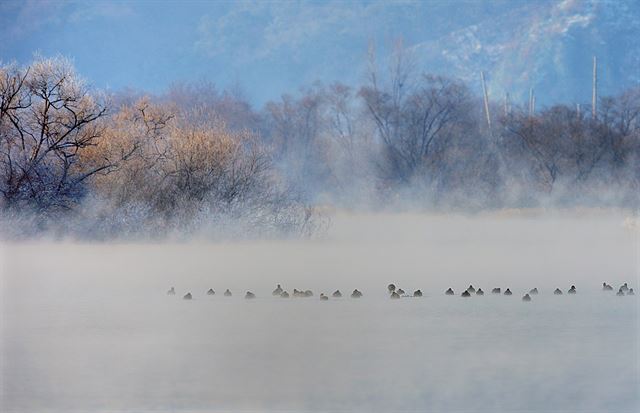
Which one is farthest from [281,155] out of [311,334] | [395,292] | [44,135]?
[311,334]

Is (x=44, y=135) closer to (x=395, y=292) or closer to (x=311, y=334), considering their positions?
(x=395, y=292)

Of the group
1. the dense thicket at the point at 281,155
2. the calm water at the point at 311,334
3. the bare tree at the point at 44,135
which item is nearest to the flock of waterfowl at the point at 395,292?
the calm water at the point at 311,334

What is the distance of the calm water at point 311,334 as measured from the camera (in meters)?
8.34

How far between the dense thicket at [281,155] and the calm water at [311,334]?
2.36 meters

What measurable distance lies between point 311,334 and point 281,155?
30.6 m

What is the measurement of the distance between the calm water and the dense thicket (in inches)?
92.7

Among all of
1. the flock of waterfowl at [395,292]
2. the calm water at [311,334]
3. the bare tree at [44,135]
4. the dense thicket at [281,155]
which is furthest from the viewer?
the dense thicket at [281,155]

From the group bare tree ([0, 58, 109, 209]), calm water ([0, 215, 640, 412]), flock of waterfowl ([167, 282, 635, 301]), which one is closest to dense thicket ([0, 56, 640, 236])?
bare tree ([0, 58, 109, 209])

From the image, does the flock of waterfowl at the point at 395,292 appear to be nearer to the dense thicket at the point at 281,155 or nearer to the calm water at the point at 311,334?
the calm water at the point at 311,334

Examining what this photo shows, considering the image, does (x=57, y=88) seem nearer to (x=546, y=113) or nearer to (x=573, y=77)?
(x=546, y=113)

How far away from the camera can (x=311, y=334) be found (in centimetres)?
1065

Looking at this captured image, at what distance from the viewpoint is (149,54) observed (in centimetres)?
8500

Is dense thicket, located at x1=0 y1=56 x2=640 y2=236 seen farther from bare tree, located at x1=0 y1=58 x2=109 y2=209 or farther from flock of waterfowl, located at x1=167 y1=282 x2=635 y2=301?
flock of waterfowl, located at x1=167 y1=282 x2=635 y2=301

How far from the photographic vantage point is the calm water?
328 inches
